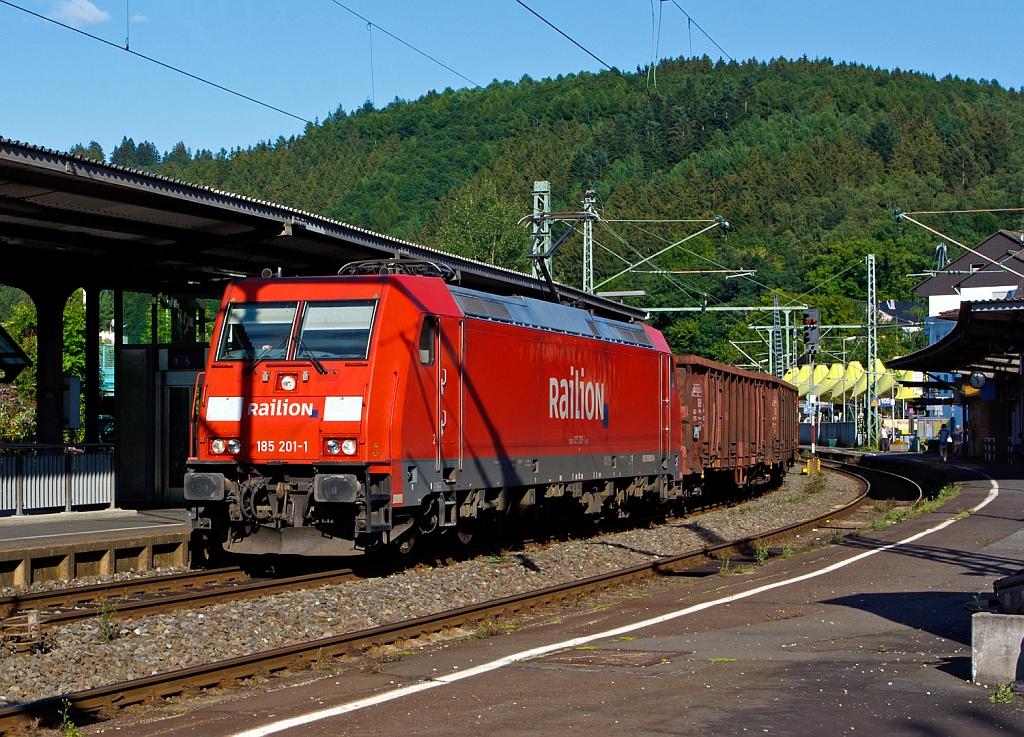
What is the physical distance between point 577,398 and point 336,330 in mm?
Result: 5686

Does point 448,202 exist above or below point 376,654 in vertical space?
above

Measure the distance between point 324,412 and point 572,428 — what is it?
5.82 meters

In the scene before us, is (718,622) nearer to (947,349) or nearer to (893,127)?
(947,349)

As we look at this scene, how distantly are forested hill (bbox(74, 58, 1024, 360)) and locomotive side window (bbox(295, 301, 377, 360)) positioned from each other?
68365mm

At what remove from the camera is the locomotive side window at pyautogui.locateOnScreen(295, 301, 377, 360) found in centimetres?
1398

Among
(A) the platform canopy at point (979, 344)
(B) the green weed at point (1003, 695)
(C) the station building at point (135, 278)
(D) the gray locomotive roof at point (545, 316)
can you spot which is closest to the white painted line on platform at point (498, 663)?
(B) the green weed at point (1003, 695)

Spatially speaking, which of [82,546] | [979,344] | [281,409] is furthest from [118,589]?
[979,344]

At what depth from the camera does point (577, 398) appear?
18844 mm

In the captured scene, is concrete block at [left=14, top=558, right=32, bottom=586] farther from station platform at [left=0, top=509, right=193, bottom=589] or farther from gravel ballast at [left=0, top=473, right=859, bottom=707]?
gravel ballast at [left=0, top=473, right=859, bottom=707]

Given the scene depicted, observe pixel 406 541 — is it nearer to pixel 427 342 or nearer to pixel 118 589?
pixel 427 342

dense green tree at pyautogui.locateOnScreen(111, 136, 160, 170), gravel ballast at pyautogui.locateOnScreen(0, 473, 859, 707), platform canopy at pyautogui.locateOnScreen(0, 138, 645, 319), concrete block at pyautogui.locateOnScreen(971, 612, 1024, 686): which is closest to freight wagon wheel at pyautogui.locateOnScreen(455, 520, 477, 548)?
gravel ballast at pyautogui.locateOnScreen(0, 473, 859, 707)

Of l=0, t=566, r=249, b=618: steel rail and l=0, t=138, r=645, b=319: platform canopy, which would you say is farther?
l=0, t=138, r=645, b=319: platform canopy

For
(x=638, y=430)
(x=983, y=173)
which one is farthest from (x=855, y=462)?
(x=983, y=173)

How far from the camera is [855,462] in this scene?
178 ft
